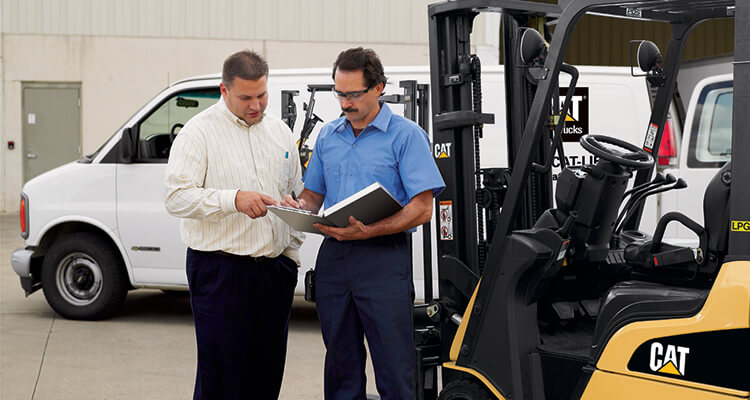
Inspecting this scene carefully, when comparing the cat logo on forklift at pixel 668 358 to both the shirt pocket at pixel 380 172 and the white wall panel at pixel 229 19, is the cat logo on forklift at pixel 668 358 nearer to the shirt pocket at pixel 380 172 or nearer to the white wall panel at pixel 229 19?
the shirt pocket at pixel 380 172

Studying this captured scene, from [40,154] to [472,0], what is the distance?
1596cm

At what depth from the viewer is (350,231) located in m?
3.54

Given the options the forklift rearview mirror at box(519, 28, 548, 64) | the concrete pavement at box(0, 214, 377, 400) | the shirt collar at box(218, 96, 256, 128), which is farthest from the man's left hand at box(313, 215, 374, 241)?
the concrete pavement at box(0, 214, 377, 400)

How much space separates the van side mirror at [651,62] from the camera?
4.28 m

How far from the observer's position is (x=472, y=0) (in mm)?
4008

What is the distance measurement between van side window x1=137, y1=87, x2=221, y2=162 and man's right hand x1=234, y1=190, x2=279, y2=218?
13.9 ft

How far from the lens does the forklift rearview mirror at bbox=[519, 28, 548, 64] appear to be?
3.47 m

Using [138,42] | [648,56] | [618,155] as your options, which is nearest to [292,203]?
[618,155]

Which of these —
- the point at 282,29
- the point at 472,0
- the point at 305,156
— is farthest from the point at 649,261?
the point at 282,29

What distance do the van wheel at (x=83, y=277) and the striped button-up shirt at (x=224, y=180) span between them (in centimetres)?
431

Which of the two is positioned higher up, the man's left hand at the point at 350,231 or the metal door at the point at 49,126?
the metal door at the point at 49,126

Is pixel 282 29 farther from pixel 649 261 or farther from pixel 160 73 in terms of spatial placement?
pixel 649 261

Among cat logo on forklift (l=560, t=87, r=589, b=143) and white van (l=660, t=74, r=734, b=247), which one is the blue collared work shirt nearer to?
cat logo on forklift (l=560, t=87, r=589, b=143)

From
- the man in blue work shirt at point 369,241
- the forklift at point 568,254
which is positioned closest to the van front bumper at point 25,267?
the forklift at point 568,254
